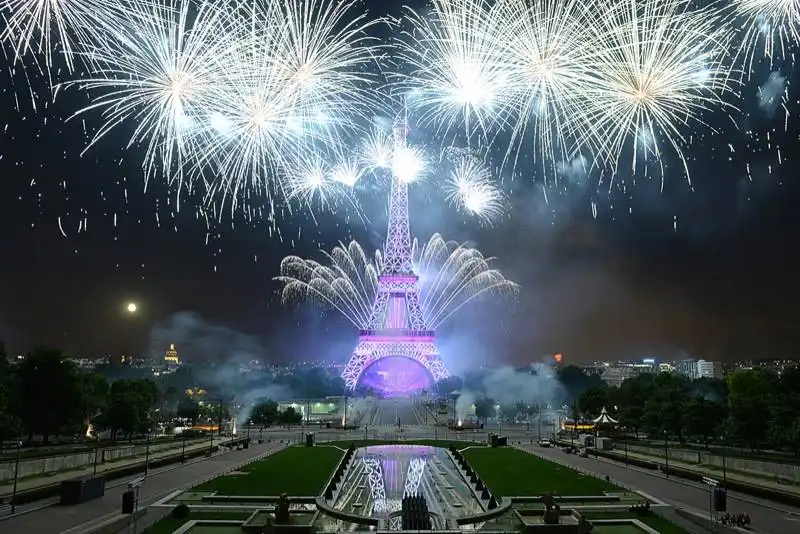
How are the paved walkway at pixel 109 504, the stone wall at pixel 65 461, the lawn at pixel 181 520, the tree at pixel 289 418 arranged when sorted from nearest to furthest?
the lawn at pixel 181 520 < the paved walkway at pixel 109 504 < the stone wall at pixel 65 461 < the tree at pixel 289 418

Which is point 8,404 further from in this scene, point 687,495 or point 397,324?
point 397,324

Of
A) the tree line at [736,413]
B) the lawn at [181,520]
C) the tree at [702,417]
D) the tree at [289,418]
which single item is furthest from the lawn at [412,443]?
the lawn at [181,520]

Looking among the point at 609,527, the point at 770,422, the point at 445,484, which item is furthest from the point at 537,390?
the point at 609,527

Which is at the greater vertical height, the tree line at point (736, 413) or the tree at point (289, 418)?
the tree line at point (736, 413)

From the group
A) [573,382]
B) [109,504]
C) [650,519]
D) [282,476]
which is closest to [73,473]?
[109,504]

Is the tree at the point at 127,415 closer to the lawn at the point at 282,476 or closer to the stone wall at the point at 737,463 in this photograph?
the lawn at the point at 282,476
